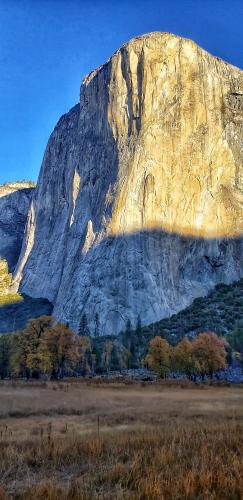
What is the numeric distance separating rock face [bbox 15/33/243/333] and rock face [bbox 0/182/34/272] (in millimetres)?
37436

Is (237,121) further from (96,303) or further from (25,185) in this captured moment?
(25,185)

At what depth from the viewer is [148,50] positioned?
101000 millimetres

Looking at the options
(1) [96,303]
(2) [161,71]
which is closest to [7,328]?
(1) [96,303]

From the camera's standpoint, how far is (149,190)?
9412 cm

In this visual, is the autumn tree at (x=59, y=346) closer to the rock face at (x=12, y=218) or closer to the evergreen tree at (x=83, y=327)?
the evergreen tree at (x=83, y=327)

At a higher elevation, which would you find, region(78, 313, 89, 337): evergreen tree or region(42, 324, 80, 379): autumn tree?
region(78, 313, 89, 337): evergreen tree

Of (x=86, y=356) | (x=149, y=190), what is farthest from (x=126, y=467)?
(x=149, y=190)

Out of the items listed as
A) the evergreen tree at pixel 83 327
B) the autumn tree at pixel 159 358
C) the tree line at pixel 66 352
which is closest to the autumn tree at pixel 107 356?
the tree line at pixel 66 352

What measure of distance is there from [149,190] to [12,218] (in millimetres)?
81864

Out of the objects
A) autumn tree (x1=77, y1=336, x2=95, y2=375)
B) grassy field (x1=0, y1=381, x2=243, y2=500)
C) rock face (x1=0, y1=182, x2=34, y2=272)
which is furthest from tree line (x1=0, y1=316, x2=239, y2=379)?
rock face (x1=0, y1=182, x2=34, y2=272)

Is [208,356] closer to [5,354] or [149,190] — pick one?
[5,354]

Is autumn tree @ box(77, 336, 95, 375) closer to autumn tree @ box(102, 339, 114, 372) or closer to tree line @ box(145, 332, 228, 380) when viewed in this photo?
autumn tree @ box(102, 339, 114, 372)

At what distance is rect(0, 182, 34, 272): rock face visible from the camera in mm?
154000

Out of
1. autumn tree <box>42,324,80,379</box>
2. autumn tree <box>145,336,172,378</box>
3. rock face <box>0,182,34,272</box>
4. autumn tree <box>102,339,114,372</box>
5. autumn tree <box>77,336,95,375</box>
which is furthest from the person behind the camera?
rock face <box>0,182,34,272</box>
